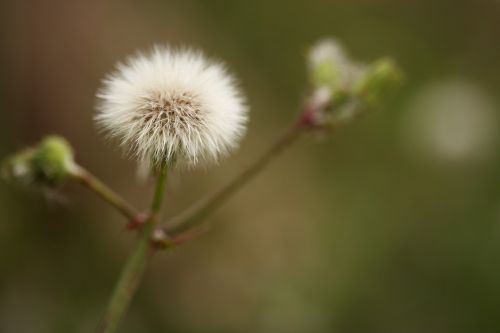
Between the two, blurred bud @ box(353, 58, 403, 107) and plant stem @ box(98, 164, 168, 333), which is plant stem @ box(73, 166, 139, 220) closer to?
plant stem @ box(98, 164, 168, 333)

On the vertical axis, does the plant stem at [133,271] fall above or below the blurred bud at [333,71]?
below

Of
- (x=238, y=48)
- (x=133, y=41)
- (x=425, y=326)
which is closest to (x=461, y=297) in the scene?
(x=425, y=326)

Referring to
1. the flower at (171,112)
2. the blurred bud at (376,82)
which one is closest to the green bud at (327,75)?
the blurred bud at (376,82)

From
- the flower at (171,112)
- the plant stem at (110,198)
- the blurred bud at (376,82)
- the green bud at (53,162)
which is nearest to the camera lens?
the flower at (171,112)

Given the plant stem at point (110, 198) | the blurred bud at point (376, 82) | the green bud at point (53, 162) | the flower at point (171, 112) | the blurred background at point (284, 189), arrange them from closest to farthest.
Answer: the flower at point (171, 112) → the plant stem at point (110, 198) → the green bud at point (53, 162) → the blurred bud at point (376, 82) → the blurred background at point (284, 189)

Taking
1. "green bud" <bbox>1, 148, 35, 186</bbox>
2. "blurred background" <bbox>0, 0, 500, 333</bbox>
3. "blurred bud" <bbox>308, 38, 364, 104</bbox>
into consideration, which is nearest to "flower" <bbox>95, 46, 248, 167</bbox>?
"green bud" <bbox>1, 148, 35, 186</bbox>

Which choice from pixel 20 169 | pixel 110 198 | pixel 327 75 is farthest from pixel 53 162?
pixel 327 75

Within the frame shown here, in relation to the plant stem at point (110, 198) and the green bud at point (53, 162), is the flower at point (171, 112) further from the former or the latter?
the green bud at point (53, 162)

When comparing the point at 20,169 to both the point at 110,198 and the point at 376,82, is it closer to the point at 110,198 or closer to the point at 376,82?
the point at 110,198
